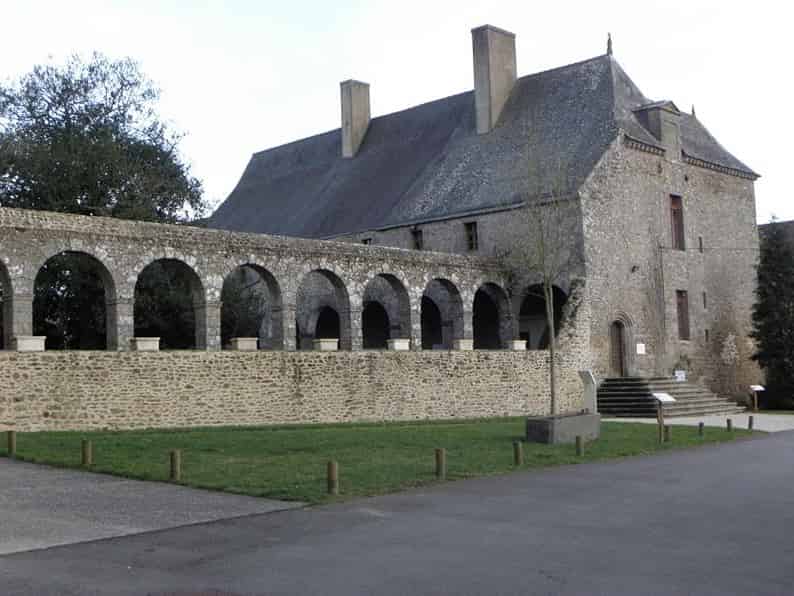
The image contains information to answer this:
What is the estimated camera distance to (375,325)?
3269cm

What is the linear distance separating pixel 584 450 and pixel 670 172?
57.8 ft

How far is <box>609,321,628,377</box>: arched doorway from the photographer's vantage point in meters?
28.1

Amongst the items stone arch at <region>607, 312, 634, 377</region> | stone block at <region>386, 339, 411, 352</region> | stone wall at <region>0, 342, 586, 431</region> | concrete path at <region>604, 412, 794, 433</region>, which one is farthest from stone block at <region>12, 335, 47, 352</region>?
stone arch at <region>607, 312, 634, 377</region>

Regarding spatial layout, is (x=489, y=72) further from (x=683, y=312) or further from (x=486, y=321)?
(x=683, y=312)

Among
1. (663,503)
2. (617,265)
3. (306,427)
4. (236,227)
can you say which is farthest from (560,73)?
(663,503)

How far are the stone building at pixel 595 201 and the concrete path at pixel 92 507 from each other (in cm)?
1624

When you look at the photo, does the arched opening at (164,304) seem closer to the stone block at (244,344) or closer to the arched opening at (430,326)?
the stone block at (244,344)

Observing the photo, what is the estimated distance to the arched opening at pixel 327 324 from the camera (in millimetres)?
32353

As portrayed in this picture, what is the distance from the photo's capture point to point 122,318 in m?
19.3

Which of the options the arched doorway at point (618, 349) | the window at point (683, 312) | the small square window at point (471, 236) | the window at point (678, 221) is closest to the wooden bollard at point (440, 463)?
the arched doorway at point (618, 349)

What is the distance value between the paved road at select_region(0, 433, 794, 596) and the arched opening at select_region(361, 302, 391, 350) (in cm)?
2123

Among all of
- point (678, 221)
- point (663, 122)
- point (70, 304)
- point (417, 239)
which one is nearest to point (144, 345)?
point (70, 304)

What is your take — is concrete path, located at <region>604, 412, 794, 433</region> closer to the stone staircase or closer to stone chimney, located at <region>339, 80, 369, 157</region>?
the stone staircase

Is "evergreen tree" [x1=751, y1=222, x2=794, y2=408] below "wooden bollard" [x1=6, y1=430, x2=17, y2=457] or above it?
above
